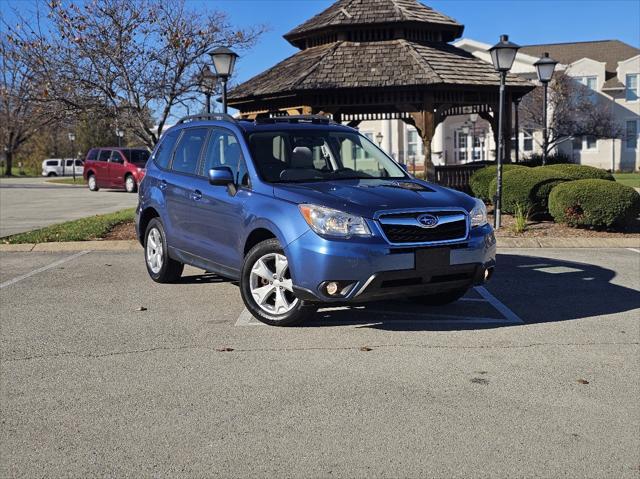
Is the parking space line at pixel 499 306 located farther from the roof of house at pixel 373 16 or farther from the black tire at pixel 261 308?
the roof of house at pixel 373 16

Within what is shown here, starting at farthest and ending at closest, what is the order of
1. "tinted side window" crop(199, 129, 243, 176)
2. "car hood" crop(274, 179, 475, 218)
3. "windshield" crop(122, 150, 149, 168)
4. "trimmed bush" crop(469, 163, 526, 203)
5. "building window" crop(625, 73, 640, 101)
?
"building window" crop(625, 73, 640, 101)
"windshield" crop(122, 150, 149, 168)
"trimmed bush" crop(469, 163, 526, 203)
"tinted side window" crop(199, 129, 243, 176)
"car hood" crop(274, 179, 475, 218)

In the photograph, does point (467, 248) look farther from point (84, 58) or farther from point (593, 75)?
point (593, 75)

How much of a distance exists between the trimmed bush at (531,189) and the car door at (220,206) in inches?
323

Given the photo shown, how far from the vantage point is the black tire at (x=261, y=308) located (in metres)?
6.40

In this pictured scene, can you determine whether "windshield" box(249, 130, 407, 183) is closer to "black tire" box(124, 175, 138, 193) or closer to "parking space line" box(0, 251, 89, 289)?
"parking space line" box(0, 251, 89, 289)

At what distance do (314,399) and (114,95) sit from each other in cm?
1202

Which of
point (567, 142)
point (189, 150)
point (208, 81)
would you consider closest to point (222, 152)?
point (189, 150)

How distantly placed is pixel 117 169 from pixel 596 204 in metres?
23.8

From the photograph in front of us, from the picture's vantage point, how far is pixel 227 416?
441 centimetres

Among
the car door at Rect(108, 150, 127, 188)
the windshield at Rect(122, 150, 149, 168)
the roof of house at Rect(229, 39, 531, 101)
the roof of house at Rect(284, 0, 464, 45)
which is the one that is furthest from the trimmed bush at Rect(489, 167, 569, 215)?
the car door at Rect(108, 150, 127, 188)

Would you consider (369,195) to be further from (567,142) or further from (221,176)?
(567,142)

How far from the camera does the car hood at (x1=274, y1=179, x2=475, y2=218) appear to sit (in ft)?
19.9

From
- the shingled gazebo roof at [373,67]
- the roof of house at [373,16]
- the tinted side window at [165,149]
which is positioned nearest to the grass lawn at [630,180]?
the shingled gazebo roof at [373,67]

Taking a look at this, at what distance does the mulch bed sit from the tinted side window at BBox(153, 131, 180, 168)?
14.5 ft
